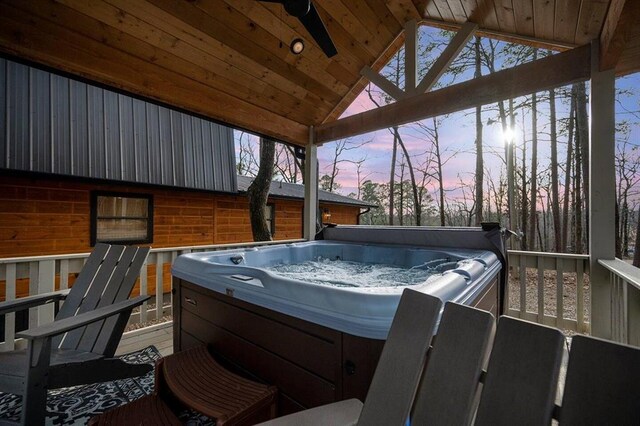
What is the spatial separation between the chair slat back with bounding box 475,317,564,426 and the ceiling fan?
1.98m

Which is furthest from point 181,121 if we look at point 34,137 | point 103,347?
point 103,347

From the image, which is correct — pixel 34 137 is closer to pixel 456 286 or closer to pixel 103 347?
pixel 103 347

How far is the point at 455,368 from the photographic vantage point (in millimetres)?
753

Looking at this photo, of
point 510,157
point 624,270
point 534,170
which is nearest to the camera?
point 624,270

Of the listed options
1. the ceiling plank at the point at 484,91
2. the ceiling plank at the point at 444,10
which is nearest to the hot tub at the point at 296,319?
the ceiling plank at the point at 484,91

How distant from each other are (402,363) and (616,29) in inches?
92.9

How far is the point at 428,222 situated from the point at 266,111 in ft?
35.1

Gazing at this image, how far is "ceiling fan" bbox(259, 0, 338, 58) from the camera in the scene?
1.83 meters

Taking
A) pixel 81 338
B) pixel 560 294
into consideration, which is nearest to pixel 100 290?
pixel 81 338

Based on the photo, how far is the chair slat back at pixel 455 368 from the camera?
721 mm

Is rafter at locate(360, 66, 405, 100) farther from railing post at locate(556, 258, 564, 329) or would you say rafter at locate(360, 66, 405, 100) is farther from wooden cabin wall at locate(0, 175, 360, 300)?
wooden cabin wall at locate(0, 175, 360, 300)

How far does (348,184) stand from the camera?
1491cm

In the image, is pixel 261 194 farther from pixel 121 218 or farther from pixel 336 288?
pixel 336 288

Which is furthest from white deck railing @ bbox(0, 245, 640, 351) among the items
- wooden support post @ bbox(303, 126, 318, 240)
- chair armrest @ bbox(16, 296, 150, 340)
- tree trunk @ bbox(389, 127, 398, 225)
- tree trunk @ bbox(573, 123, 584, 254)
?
tree trunk @ bbox(389, 127, 398, 225)
